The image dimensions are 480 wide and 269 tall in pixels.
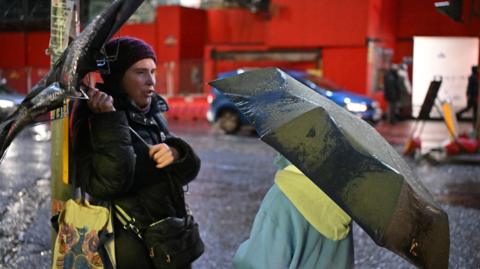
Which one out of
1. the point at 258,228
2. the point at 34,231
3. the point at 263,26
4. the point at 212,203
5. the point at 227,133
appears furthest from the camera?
the point at 263,26

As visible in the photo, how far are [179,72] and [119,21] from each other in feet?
78.8

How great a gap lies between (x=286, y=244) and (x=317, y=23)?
23.8m

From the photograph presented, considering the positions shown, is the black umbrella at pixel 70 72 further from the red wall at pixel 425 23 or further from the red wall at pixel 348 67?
the red wall at pixel 348 67

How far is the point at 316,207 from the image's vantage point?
9.84 ft

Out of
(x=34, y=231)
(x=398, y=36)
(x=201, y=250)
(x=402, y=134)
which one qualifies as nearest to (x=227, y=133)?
(x=402, y=134)

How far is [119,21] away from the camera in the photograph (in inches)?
102

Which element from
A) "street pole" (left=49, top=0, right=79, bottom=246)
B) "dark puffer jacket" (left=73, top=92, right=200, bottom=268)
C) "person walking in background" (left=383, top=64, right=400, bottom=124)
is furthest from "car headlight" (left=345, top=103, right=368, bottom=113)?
"dark puffer jacket" (left=73, top=92, right=200, bottom=268)

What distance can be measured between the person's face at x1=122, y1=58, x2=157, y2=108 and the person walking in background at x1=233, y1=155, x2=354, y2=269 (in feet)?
2.35

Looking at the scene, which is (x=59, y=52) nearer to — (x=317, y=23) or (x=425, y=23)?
(x=425, y=23)

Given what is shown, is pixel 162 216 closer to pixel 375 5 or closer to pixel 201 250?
pixel 201 250

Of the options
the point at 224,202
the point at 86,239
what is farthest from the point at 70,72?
the point at 224,202

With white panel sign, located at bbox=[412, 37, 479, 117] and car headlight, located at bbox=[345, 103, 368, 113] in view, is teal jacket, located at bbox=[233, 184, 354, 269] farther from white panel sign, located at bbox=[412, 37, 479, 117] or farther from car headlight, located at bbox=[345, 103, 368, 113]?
car headlight, located at bbox=[345, 103, 368, 113]

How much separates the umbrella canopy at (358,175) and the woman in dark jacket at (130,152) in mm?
622

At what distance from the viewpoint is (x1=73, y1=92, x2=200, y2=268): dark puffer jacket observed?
9.53 ft
